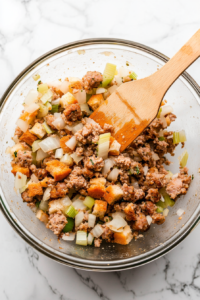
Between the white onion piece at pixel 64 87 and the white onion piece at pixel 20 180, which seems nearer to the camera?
the white onion piece at pixel 20 180

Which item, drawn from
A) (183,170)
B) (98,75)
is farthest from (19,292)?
(98,75)

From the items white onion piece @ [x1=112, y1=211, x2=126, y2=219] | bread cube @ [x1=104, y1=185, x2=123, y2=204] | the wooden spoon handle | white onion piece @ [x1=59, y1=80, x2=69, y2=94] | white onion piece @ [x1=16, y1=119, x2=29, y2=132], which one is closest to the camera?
the wooden spoon handle

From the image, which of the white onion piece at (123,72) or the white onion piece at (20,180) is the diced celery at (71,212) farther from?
the white onion piece at (123,72)

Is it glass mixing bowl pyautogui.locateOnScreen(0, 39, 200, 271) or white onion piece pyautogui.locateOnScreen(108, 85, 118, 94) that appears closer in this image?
glass mixing bowl pyautogui.locateOnScreen(0, 39, 200, 271)

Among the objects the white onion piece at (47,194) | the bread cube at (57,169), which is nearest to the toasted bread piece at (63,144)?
the bread cube at (57,169)

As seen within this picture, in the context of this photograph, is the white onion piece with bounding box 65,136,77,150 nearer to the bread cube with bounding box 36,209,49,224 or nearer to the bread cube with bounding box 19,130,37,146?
the bread cube with bounding box 19,130,37,146

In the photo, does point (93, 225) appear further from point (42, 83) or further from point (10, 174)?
point (42, 83)

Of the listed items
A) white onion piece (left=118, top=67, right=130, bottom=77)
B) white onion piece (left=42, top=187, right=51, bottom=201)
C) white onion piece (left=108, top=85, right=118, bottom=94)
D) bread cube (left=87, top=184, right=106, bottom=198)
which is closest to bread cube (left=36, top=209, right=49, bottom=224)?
white onion piece (left=42, top=187, right=51, bottom=201)
